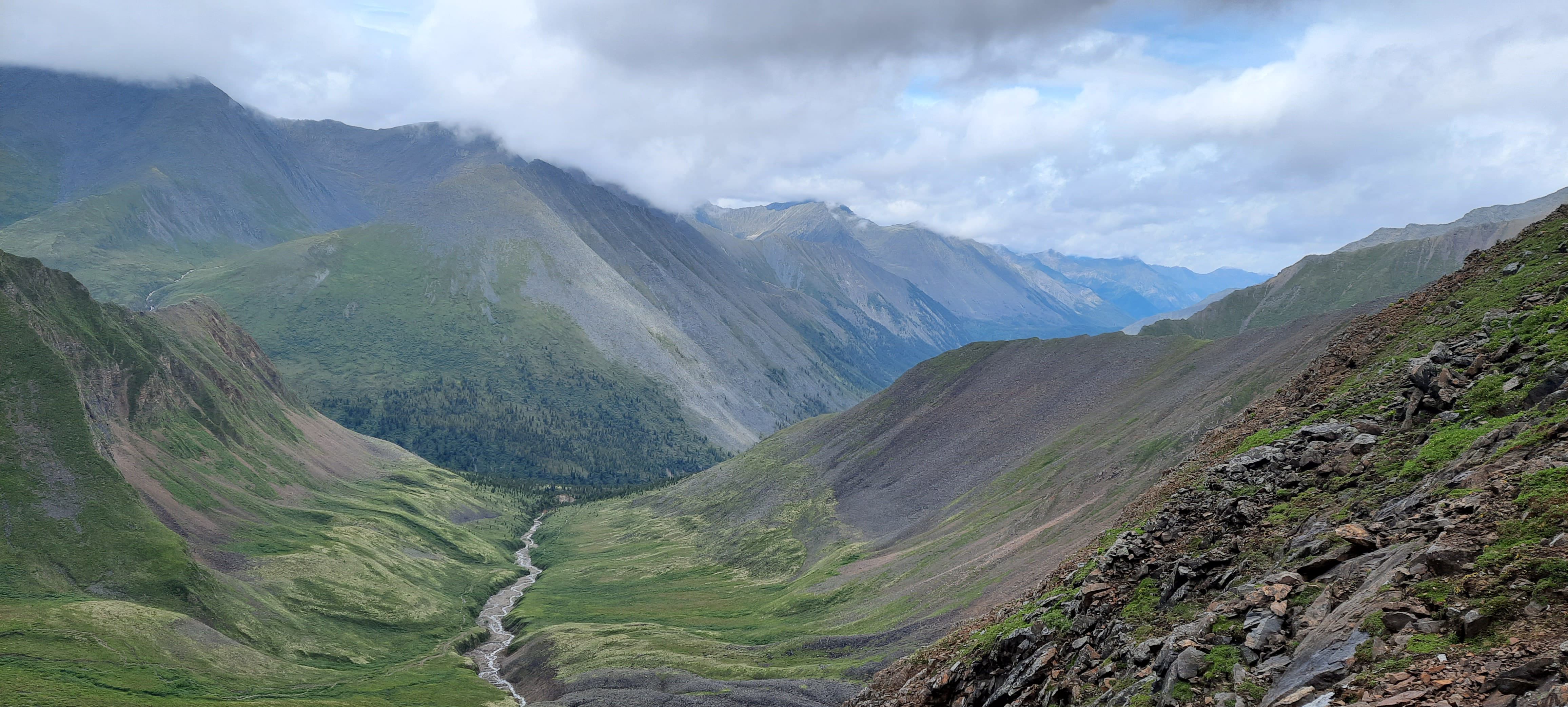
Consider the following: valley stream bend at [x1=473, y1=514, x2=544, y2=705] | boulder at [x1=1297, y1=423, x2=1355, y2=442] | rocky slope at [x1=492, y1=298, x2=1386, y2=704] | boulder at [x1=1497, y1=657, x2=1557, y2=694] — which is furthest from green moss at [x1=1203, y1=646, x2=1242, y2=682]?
valley stream bend at [x1=473, y1=514, x2=544, y2=705]

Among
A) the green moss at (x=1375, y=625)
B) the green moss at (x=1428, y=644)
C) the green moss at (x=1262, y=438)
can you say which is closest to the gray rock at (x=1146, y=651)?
the green moss at (x=1375, y=625)

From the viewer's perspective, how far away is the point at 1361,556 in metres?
25.3

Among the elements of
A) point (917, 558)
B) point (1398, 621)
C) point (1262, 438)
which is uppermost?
point (1262, 438)

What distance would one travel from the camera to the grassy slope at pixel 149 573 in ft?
362

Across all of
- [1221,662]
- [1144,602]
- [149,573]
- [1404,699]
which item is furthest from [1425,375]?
[149,573]

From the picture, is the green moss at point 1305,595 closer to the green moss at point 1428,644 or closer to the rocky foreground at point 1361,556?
the rocky foreground at point 1361,556

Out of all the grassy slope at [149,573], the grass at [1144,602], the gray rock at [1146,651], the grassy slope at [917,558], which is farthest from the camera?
the grassy slope at [149,573]

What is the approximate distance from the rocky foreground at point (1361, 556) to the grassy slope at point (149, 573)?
348ft

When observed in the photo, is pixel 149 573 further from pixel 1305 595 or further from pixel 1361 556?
pixel 1361 556

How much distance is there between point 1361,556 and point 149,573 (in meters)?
161

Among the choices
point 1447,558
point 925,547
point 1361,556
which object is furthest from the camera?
point 925,547

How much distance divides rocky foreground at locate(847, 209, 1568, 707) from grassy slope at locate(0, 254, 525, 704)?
10602 cm

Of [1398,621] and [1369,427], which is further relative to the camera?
[1369,427]

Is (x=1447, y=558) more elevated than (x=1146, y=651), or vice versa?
(x=1447, y=558)
